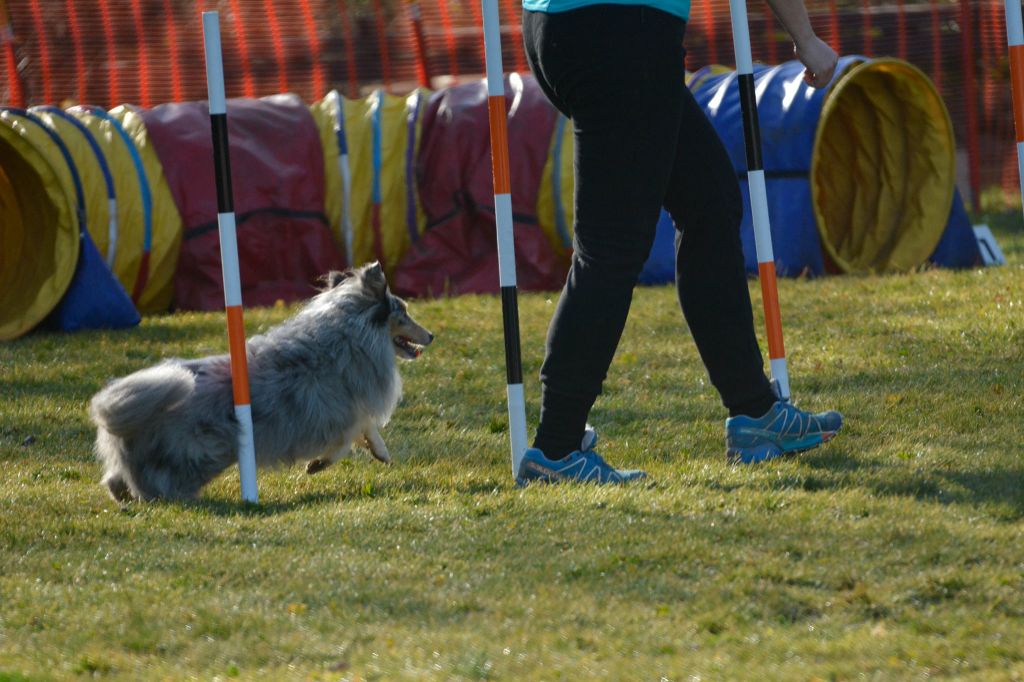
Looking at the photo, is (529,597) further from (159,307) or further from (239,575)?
(159,307)

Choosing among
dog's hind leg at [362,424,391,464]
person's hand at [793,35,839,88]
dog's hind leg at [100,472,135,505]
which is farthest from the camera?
dog's hind leg at [362,424,391,464]

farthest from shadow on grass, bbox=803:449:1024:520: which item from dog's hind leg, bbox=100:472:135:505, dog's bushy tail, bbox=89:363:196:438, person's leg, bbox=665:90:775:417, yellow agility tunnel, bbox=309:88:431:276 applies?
yellow agility tunnel, bbox=309:88:431:276

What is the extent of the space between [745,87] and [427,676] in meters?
2.70

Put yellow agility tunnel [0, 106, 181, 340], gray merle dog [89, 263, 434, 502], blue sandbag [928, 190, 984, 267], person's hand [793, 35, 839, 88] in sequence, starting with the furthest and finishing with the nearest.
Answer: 1. blue sandbag [928, 190, 984, 267]
2. yellow agility tunnel [0, 106, 181, 340]
3. gray merle dog [89, 263, 434, 502]
4. person's hand [793, 35, 839, 88]

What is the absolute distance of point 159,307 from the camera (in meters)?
9.42

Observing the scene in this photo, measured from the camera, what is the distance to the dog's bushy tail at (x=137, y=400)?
444 centimetres

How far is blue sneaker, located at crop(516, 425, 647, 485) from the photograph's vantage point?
4238 mm

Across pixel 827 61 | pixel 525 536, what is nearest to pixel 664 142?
pixel 827 61

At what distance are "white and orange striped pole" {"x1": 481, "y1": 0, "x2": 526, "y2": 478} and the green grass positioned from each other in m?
0.27

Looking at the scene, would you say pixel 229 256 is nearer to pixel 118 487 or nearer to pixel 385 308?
pixel 385 308

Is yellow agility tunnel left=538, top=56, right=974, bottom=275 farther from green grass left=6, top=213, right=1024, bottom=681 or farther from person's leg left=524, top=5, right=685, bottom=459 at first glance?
person's leg left=524, top=5, right=685, bottom=459

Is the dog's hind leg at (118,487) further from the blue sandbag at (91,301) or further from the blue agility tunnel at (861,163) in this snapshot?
the blue agility tunnel at (861,163)

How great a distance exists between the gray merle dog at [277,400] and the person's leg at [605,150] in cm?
110

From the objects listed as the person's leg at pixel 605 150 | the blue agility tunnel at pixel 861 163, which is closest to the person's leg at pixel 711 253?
the person's leg at pixel 605 150
